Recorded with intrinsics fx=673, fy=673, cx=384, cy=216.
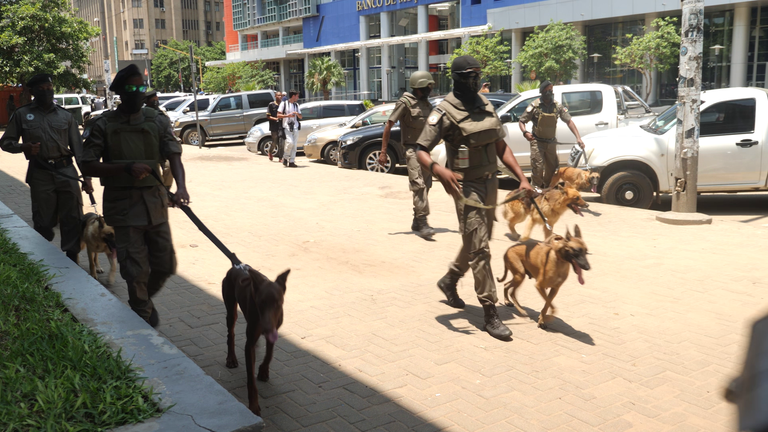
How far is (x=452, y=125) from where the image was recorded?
A: 5133mm

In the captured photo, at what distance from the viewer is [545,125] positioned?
1020 centimetres

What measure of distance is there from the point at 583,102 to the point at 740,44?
22.1 meters

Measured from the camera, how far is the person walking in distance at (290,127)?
652 inches

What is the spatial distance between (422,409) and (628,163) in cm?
769

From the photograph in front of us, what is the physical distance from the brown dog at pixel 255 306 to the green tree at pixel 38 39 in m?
32.4

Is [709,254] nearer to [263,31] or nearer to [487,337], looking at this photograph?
[487,337]

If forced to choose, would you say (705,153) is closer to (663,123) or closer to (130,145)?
(663,123)

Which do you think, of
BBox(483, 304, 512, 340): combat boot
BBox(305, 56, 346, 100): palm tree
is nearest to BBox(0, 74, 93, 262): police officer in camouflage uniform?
BBox(483, 304, 512, 340): combat boot

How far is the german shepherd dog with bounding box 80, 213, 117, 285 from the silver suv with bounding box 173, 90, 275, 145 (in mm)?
17084

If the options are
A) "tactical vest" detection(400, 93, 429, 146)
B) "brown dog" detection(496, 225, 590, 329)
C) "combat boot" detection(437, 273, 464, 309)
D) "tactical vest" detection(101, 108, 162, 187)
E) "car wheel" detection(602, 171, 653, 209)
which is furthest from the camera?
"car wheel" detection(602, 171, 653, 209)

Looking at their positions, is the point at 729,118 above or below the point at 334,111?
below

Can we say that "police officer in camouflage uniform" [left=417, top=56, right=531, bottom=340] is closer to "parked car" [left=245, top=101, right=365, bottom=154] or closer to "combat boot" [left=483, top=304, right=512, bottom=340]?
"combat boot" [left=483, top=304, right=512, bottom=340]

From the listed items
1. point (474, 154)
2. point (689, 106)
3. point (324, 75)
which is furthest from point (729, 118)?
point (324, 75)

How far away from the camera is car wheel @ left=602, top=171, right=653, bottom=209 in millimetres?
10422
